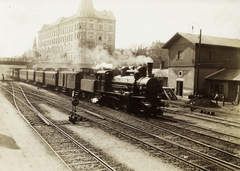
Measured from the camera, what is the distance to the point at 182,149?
853 cm

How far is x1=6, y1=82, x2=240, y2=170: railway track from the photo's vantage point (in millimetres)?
7121

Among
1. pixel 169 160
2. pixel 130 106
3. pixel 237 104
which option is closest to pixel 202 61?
pixel 237 104

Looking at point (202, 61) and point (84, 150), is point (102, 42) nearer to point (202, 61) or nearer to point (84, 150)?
point (202, 61)

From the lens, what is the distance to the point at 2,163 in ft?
22.5

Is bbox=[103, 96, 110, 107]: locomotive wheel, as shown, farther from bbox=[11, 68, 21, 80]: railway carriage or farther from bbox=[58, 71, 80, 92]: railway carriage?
bbox=[11, 68, 21, 80]: railway carriage

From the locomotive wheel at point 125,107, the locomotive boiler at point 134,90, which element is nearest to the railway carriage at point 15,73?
the locomotive boiler at point 134,90

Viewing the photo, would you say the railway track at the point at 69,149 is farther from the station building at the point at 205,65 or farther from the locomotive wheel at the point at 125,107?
the station building at the point at 205,65

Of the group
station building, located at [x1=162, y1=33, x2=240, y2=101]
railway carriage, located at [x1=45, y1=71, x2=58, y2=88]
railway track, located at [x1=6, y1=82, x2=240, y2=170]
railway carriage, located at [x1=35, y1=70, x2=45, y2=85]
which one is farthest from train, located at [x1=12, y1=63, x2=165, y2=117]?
railway carriage, located at [x1=35, y1=70, x2=45, y2=85]

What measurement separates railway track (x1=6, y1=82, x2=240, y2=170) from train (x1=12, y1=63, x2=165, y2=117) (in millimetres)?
3019

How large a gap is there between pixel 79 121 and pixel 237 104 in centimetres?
1578

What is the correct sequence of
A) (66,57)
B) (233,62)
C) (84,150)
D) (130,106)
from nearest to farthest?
(84,150), (130,106), (233,62), (66,57)

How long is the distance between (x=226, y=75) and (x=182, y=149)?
18.7 metres

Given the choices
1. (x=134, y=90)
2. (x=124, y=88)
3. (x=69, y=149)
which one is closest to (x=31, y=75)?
(x=124, y=88)

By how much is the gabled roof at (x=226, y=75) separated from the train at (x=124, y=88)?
951 cm
